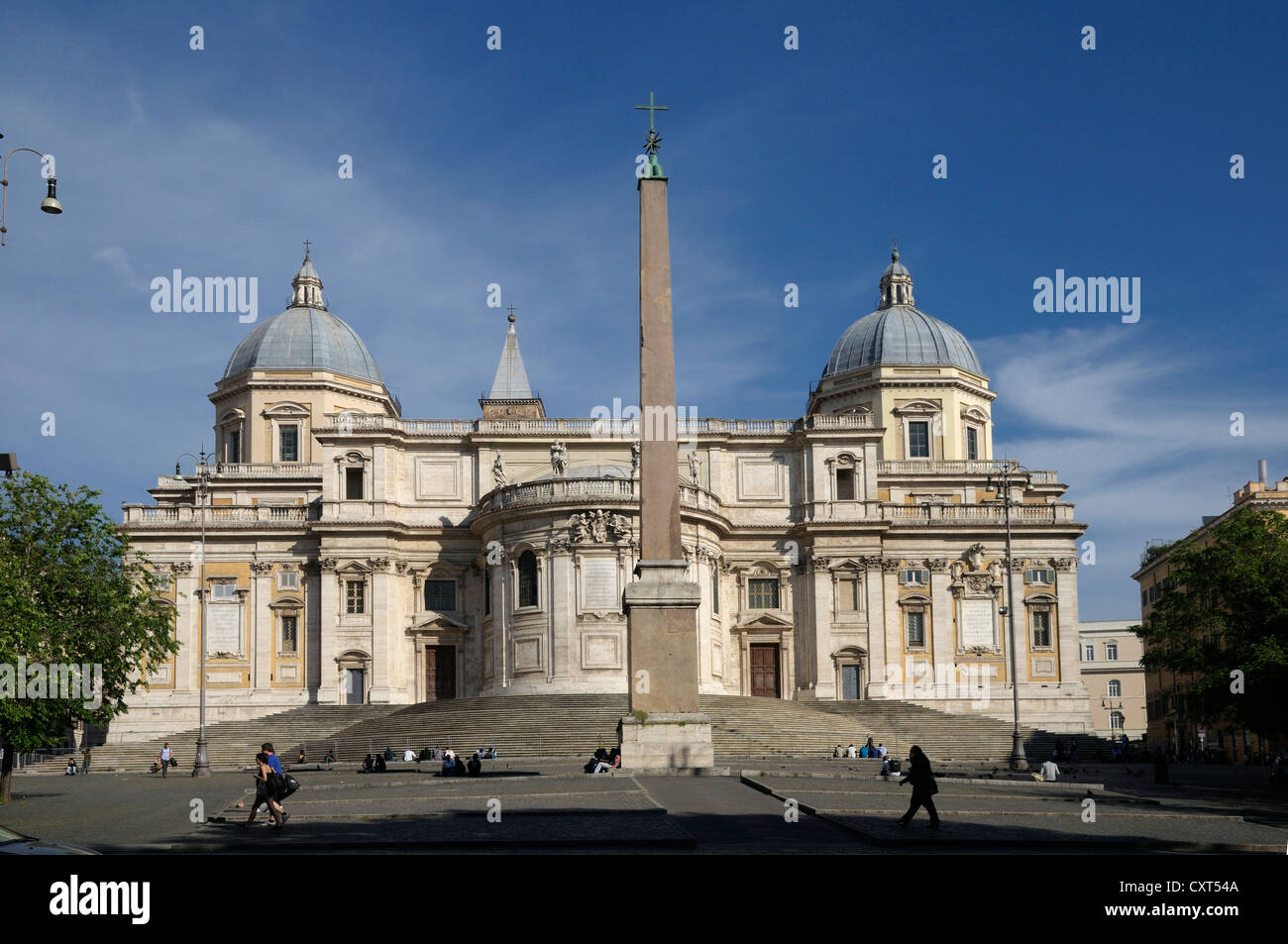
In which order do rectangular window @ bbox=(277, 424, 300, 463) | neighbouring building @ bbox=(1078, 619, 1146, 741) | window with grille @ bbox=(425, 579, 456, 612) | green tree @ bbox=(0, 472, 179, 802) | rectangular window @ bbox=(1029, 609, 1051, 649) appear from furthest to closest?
neighbouring building @ bbox=(1078, 619, 1146, 741)
rectangular window @ bbox=(277, 424, 300, 463)
rectangular window @ bbox=(1029, 609, 1051, 649)
window with grille @ bbox=(425, 579, 456, 612)
green tree @ bbox=(0, 472, 179, 802)

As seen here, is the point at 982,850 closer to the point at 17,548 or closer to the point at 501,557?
the point at 17,548

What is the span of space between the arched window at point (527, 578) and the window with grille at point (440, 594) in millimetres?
6254

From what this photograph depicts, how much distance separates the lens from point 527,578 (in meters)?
63.8

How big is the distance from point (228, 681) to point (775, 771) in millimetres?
37088

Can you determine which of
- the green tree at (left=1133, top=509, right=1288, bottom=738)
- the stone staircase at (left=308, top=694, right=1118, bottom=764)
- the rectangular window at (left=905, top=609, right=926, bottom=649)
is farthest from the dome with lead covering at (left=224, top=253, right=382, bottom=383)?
the green tree at (left=1133, top=509, right=1288, bottom=738)

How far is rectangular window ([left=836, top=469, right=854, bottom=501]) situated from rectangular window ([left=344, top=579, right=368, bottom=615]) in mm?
23484

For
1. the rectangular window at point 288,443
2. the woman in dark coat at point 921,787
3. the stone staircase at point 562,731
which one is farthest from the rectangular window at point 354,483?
the woman in dark coat at point 921,787

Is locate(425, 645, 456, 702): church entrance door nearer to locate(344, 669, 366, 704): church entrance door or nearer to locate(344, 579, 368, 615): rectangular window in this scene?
locate(344, 669, 366, 704): church entrance door

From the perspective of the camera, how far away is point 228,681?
67.9 metres

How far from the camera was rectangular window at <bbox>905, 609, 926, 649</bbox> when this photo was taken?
69.5m

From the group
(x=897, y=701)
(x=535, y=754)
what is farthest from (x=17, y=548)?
(x=897, y=701)

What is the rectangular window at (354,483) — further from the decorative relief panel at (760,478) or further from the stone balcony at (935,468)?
the stone balcony at (935,468)

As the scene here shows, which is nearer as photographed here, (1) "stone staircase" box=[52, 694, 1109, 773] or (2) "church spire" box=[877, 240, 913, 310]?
(1) "stone staircase" box=[52, 694, 1109, 773]
